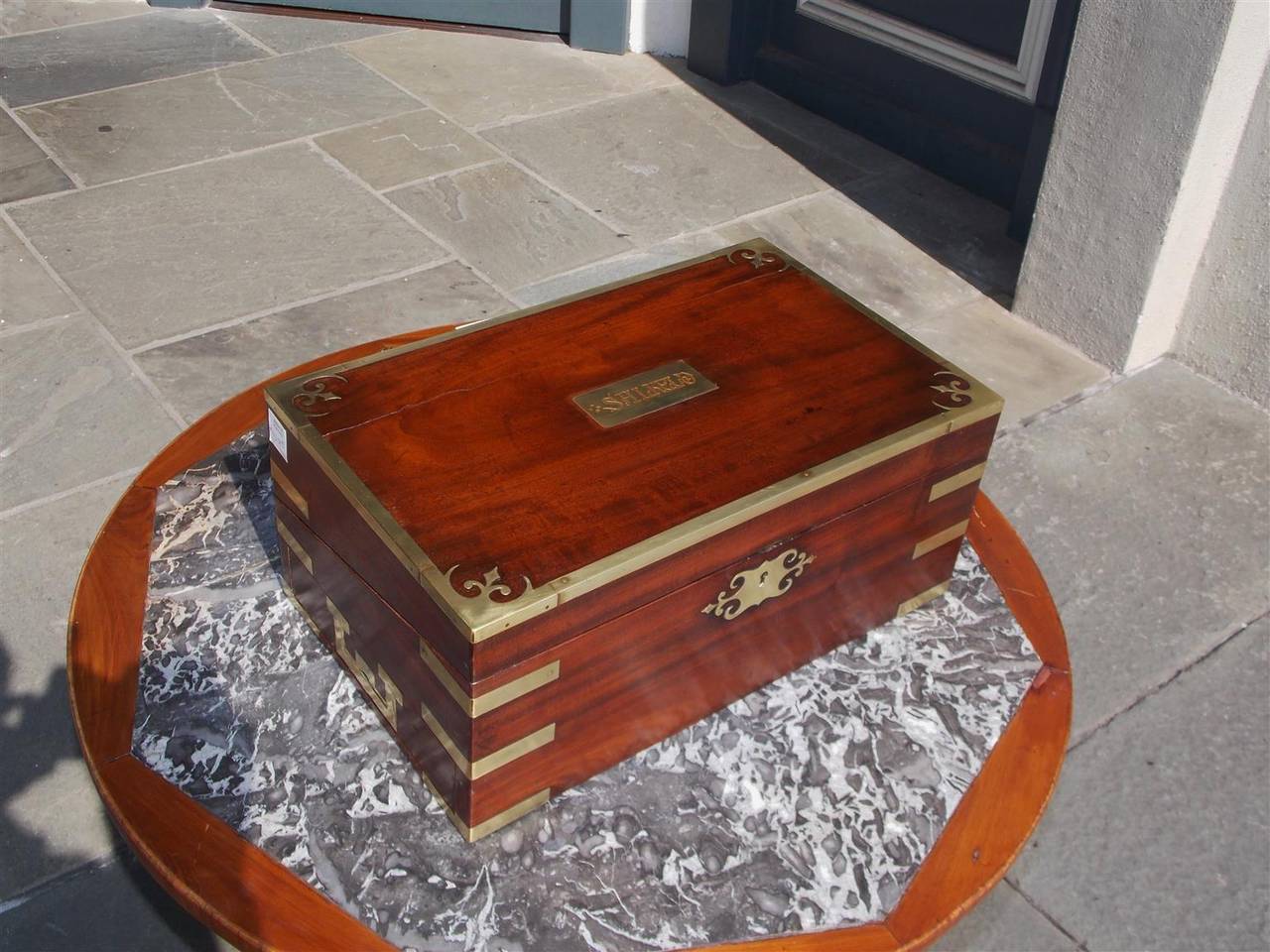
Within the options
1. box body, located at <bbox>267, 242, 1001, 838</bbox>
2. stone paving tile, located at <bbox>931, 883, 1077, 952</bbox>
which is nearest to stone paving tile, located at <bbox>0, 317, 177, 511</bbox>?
box body, located at <bbox>267, 242, 1001, 838</bbox>

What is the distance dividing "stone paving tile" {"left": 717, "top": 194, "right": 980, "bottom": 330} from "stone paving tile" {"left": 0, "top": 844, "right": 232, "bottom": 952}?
6.57 feet

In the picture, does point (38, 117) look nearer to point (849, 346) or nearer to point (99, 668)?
point (99, 668)

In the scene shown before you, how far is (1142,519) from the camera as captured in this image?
7.88 ft

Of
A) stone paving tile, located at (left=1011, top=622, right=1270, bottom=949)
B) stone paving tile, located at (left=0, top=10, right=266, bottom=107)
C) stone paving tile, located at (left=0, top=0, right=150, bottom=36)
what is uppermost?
stone paving tile, located at (left=0, top=0, right=150, bottom=36)

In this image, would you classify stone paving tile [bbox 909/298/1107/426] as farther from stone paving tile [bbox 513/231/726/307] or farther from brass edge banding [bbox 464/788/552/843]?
brass edge banding [bbox 464/788/552/843]

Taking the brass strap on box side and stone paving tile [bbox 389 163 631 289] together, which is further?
stone paving tile [bbox 389 163 631 289]

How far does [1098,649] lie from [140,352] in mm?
1971

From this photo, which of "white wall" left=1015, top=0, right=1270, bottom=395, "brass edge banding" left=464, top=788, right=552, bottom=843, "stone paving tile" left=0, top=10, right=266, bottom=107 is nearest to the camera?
"brass edge banding" left=464, top=788, right=552, bottom=843

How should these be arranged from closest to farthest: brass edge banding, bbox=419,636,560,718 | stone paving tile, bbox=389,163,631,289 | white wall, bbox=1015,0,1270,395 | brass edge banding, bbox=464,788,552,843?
1. brass edge banding, bbox=419,636,560,718
2. brass edge banding, bbox=464,788,552,843
3. white wall, bbox=1015,0,1270,395
4. stone paving tile, bbox=389,163,631,289

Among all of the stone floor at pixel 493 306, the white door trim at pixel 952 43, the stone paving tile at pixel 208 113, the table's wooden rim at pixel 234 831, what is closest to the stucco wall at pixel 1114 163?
the stone floor at pixel 493 306

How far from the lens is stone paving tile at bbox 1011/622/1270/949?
169cm

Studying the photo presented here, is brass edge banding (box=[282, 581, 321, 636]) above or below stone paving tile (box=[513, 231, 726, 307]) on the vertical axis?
above

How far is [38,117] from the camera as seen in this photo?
3.55 meters

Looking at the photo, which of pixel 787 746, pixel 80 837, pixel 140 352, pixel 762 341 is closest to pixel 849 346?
pixel 762 341
